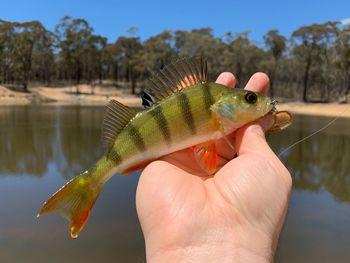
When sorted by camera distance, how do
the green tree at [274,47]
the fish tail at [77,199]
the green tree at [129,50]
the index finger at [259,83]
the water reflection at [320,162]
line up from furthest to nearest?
the green tree at [129,50] → the green tree at [274,47] → the water reflection at [320,162] → the index finger at [259,83] → the fish tail at [77,199]

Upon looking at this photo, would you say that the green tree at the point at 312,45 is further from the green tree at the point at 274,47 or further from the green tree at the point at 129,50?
the green tree at the point at 129,50

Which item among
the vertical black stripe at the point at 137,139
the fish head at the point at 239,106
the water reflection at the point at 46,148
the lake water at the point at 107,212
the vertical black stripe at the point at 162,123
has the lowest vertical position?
the lake water at the point at 107,212

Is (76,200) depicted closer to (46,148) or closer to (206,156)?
(206,156)

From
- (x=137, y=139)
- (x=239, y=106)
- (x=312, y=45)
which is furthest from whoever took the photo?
(x=312, y=45)

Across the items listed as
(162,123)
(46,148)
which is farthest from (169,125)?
(46,148)

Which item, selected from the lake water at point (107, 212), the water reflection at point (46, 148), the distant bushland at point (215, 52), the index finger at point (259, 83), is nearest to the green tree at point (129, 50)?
the distant bushland at point (215, 52)

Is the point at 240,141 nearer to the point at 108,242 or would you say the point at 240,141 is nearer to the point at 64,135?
the point at 108,242
